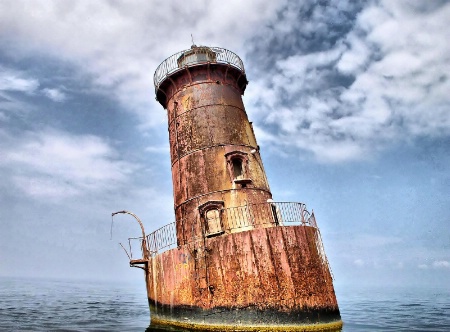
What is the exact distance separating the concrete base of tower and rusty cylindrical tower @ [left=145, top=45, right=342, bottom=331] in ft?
0.09

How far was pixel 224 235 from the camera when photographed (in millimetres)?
10914

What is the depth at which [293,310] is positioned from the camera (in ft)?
31.6


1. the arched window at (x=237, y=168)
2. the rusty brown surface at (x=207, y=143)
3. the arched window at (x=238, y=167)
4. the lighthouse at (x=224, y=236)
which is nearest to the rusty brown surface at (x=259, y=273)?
the lighthouse at (x=224, y=236)

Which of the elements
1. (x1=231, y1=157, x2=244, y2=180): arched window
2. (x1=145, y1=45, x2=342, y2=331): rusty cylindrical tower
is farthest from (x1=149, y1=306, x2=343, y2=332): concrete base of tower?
(x1=231, y1=157, x2=244, y2=180): arched window

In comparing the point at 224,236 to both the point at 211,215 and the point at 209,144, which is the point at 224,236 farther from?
the point at 209,144

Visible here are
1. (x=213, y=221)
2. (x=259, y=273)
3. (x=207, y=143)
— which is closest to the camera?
(x=259, y=273)

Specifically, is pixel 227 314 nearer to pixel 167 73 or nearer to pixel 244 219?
pixel 244 219

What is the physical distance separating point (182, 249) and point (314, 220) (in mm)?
5180

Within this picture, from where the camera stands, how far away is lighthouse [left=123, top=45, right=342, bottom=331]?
9.90 meters

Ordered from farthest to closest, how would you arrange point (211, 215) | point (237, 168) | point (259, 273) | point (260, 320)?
1. point (237, 168)
2. point (211, 215)
3. point (259, 273)
4. point (260, 320)

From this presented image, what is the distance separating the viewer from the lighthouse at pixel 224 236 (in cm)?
990

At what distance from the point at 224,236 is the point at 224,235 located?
35 mm

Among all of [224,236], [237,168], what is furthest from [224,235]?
[237,168]

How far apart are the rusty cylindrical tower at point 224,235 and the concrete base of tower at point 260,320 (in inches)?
1.1
